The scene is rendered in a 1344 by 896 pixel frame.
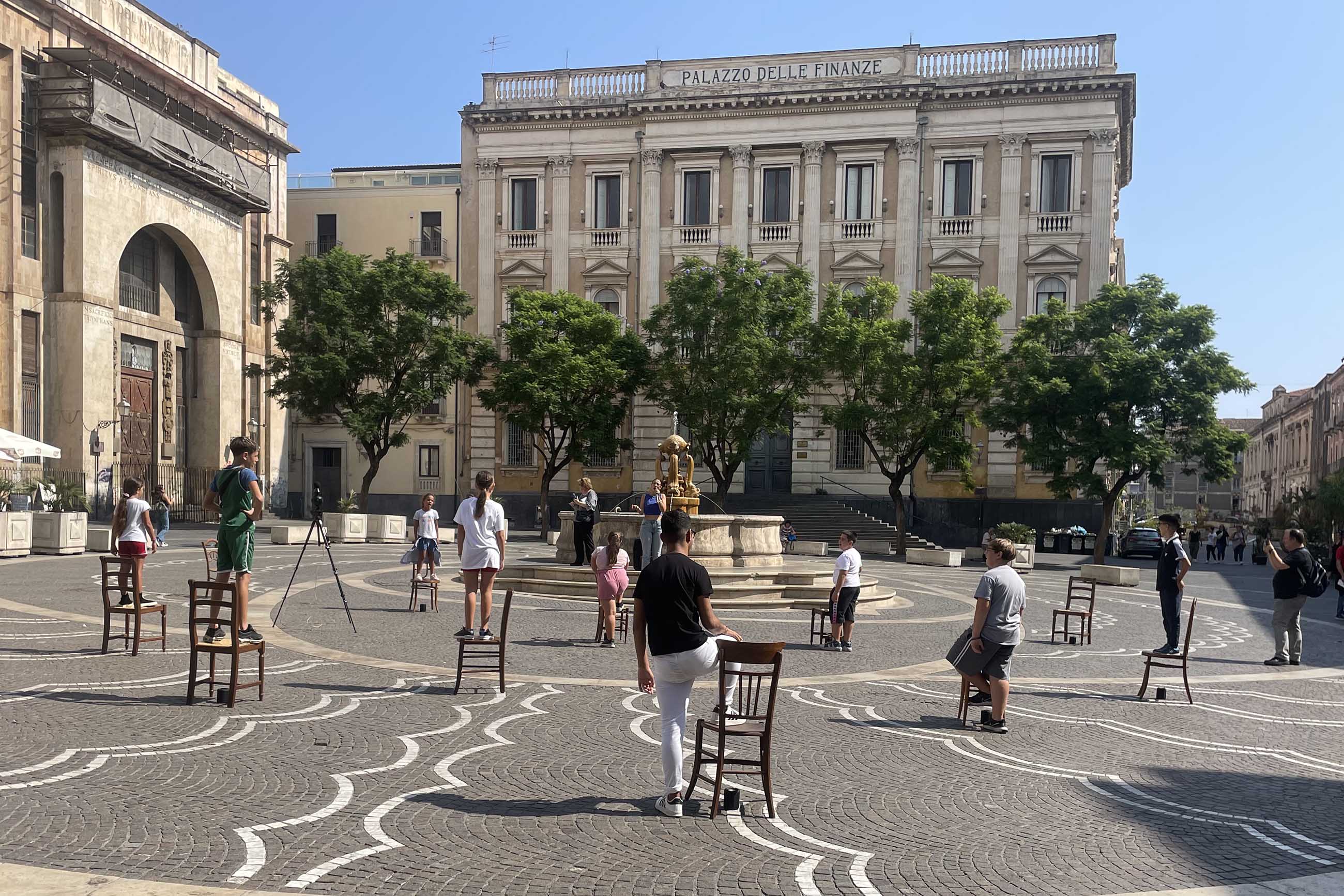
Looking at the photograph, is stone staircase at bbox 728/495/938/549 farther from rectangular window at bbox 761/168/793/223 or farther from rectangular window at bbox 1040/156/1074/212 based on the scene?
rectangular window at bbox 1040/156/1074/212

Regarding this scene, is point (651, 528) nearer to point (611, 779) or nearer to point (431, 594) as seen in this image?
point (431, 594)

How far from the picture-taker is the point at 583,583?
20953 millimetres

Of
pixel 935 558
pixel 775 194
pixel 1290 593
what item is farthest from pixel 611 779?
pixel 775 194

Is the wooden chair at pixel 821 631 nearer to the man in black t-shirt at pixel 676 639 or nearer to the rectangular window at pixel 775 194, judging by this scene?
the man in black t-shirt at pixel 676 639

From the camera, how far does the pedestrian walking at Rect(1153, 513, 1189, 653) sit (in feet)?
45.2

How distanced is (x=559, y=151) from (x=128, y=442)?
2098cm

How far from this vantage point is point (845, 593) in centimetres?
1482

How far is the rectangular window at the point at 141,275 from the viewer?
41.5 meters

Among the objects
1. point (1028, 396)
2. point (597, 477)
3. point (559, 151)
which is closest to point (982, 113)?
point (1028, 396)

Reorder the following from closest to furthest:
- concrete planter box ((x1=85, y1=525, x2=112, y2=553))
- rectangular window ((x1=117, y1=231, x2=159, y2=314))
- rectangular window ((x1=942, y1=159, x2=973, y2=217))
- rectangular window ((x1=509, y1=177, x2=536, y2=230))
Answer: concrete planter box ((x1=85, y1=525, x2=112, y2=553)) → rectangular window ((x1=117, y1=231, x2=159, y2=314)) → rectangular window ((x1=942, y1=159, x2=973, y2=217)) → rectangular window ((x1=509, y1=177, x2=536, y2=230))

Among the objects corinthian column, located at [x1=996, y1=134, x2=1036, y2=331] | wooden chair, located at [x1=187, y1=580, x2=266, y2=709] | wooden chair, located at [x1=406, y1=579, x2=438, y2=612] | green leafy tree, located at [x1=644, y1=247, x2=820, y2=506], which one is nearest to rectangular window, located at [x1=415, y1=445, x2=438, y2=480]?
green leafy tree, located at [x1=644, y1=247, x2=820, y2=506]

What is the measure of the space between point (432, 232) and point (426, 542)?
123 ft

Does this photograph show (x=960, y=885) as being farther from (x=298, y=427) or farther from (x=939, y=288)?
(x=298, y=427)

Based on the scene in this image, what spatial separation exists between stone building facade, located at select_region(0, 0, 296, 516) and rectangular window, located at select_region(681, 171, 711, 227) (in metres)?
17.5
